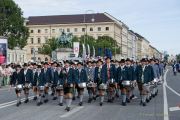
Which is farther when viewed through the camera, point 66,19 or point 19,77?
point 66,19

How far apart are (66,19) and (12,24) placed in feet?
273

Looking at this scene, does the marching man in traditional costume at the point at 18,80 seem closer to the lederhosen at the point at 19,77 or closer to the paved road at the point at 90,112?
the lederhosen at the point at 19,77

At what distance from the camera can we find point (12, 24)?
7738 centimetres

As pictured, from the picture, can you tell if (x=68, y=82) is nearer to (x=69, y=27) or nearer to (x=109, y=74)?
(x=109, y=74)

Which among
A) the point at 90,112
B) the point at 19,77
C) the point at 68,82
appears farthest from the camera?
the point at 19,77

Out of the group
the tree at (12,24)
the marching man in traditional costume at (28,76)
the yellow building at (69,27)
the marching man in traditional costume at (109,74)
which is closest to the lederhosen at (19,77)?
the marching man in traditional costume at (28,76)

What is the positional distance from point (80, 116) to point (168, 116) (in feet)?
9.54

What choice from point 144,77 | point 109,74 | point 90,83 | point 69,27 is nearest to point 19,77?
point 90,83

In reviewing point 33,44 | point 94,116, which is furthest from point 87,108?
point 33,44

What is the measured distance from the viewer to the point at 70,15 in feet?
535

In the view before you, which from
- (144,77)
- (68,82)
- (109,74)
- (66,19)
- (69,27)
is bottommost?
(68,82)

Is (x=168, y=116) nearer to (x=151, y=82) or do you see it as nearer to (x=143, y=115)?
(x=143, y=115)

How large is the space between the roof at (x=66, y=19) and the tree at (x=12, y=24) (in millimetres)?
73893

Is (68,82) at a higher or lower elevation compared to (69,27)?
lower
